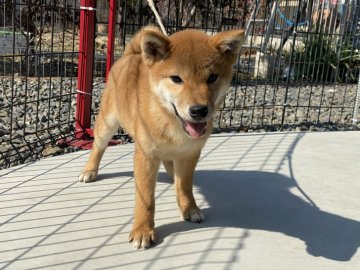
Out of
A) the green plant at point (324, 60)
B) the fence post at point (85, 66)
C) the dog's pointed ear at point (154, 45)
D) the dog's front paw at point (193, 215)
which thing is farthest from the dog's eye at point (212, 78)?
the green plant at point (324, 60)

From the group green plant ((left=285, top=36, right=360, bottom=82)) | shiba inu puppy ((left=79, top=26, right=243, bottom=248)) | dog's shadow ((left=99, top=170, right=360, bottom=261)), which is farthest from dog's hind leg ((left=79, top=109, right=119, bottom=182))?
green plant ((left=285, top=36, right=360, bottom=82))

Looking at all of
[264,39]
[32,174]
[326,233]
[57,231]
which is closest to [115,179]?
[32,174]

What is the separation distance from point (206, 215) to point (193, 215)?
0.48 feet

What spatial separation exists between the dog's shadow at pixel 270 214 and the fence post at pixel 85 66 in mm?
1250

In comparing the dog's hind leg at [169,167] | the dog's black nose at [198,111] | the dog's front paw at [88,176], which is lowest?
the dog's front paw at [88,176]

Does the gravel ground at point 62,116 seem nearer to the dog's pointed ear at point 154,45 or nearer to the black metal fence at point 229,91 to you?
the black metal fence at point 229,91

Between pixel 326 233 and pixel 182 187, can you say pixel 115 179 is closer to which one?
pixel 182 187

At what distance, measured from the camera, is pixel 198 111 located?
7.39 feet

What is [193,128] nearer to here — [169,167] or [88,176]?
[169,167]

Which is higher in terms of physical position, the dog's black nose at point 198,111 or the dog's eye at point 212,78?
the dog's eye at point 212,78

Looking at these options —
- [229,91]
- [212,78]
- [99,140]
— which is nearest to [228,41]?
[212,78]

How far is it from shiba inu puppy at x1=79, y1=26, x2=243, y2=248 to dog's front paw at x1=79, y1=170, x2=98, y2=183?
0.68 m

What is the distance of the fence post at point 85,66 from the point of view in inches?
164

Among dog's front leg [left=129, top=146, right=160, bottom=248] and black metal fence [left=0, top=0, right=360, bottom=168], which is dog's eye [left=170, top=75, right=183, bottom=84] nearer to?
dog's front leg [left=129, top=146, right=160, bottom=248]
